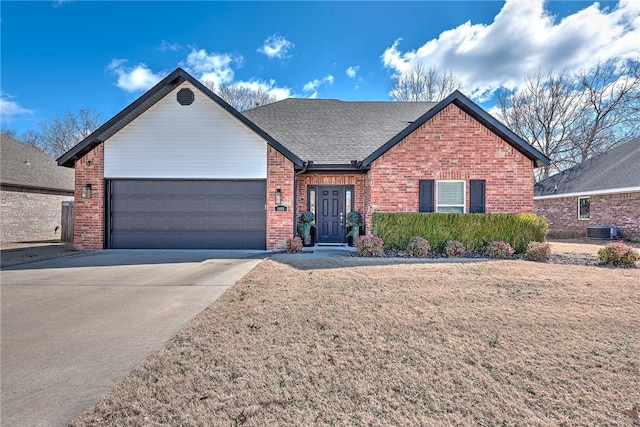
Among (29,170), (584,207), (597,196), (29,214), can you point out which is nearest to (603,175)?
(597,196)

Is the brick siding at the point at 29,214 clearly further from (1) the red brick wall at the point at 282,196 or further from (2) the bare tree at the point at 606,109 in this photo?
(2) the bare tree at the point at 606,109

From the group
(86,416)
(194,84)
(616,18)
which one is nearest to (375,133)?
(194,84)

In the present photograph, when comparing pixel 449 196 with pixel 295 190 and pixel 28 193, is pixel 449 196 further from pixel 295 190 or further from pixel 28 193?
pixel 28 193

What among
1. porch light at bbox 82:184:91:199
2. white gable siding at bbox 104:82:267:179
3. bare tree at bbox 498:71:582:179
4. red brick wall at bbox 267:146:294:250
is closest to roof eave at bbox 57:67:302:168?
white gable siding at bbox 104:82:267:179

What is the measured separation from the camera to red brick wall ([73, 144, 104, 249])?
10.0 meters

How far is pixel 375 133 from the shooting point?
1235 cm

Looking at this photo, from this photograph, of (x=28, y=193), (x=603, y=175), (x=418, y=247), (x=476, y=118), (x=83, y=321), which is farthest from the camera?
(x=603, y=175)

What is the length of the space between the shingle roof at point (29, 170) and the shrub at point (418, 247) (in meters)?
17.0

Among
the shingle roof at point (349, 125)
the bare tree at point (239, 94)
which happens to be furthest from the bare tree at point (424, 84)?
the bare tree at point (239, 94)

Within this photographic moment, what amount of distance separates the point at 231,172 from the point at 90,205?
497 cm

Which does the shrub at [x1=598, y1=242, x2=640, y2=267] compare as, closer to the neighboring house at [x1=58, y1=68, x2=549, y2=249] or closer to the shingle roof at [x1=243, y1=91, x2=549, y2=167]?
the neighboring house at [x1=58, y1=68, x2=549, y2=249]

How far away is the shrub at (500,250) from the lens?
8484mm

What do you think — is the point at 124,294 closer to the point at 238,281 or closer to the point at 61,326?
the point at 61,326

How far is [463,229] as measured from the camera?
9047 millimetres
